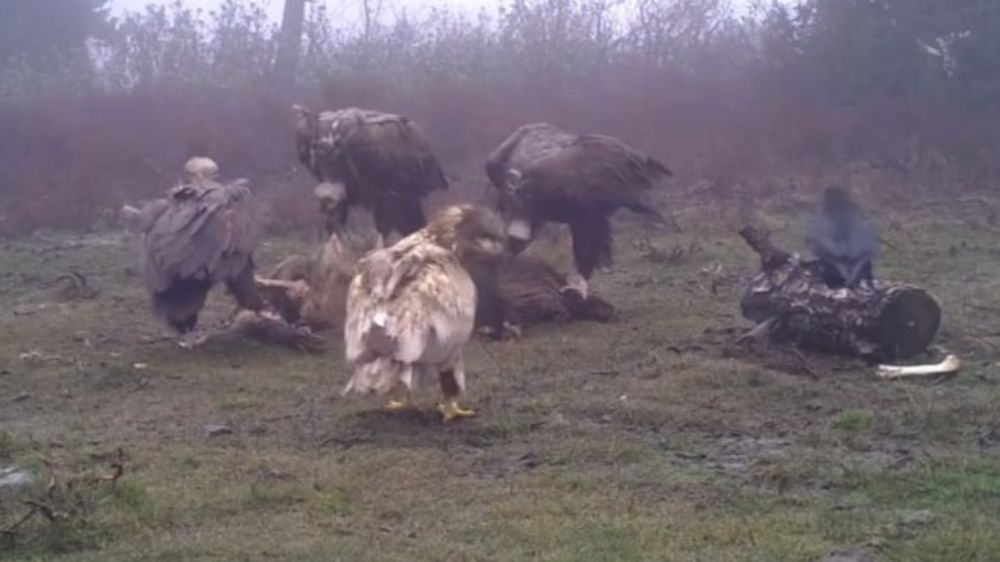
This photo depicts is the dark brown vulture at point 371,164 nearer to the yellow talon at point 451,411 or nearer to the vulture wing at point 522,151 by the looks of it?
the vulture wing at point 522,151

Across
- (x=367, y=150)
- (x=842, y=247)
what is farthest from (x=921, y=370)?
(x=367, y=150)

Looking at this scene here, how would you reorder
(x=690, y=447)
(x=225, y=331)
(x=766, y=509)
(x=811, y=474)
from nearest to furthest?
(x=766, y=509) < (x=811, y=474) < (x=690, y=447) < (x=225, y=331)

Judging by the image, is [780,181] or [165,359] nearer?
[165,359]

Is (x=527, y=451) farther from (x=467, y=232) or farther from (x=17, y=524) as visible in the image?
(x=17, y=524)

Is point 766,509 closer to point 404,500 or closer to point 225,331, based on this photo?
point 404,500

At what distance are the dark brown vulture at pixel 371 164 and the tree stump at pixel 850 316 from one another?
8.62 ft

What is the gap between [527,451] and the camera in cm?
646

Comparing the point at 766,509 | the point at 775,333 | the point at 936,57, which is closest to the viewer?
the point at 766,509

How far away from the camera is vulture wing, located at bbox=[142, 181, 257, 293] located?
29.1 ft

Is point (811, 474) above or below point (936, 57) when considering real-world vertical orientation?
below

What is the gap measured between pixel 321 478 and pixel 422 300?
1071mm

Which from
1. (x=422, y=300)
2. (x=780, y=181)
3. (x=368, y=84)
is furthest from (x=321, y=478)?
(x=368, y=84)

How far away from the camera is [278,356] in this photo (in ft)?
29.9

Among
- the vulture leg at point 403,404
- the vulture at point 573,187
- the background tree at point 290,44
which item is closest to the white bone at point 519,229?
the vulture at point 573,187
